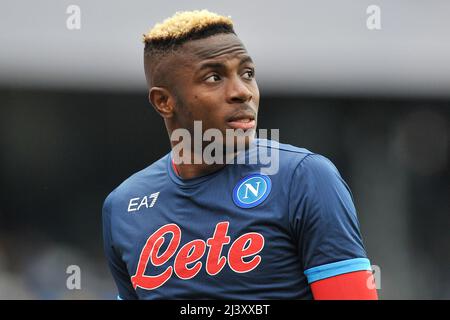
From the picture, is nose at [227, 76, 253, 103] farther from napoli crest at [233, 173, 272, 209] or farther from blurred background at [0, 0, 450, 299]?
blurred background at [0, 0, 450, 299]

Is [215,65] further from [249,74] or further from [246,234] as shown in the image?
[246,234]

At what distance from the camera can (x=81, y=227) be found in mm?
9266

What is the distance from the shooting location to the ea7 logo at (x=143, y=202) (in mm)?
3590

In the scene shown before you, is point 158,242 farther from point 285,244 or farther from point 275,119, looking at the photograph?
point 275,119

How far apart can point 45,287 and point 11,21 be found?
10.4ft

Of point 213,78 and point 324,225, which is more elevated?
point 213,78

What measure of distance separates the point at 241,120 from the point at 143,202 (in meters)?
0.70

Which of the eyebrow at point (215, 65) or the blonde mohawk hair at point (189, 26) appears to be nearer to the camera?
the eyebrow at point (215, 65)

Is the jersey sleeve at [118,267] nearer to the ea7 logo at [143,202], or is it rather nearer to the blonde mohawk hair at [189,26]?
the ea7 logo at [143,202]

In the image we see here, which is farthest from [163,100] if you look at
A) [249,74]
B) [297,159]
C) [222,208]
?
[297,159]

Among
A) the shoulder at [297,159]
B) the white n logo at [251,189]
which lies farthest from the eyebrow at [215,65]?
the white n logo at [251,189]

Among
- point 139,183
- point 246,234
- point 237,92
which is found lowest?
point 246,234

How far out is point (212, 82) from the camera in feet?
10.8
